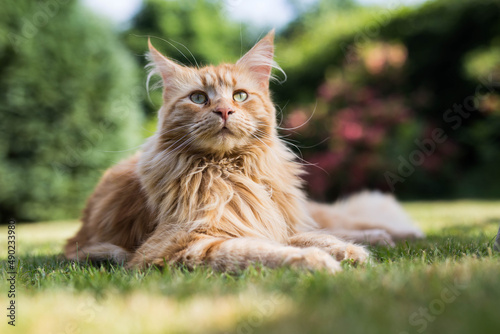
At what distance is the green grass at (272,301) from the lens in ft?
3.61

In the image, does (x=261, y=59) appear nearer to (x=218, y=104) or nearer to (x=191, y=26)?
(x=218, y=104)

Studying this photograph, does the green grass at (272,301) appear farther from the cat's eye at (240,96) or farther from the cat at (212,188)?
the cat's eye at (240,96)

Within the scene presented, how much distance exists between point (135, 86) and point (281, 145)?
573 cm

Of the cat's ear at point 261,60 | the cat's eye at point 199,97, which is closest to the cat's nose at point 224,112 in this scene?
the cat's eye at point 199,97

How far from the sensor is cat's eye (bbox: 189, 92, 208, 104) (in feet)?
7.65

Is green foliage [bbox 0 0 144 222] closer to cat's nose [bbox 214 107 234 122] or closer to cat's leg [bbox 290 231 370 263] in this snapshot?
cat's nose [bbox 214 107 234 122]

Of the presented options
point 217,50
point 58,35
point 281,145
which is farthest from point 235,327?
point 217,50

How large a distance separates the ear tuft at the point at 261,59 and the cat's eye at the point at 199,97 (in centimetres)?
31

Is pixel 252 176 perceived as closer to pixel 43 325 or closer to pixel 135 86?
pixel 43 325

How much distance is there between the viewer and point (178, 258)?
1862 mm

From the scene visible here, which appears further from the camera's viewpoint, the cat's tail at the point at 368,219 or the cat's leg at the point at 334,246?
the cat's tail at the point at 368,219

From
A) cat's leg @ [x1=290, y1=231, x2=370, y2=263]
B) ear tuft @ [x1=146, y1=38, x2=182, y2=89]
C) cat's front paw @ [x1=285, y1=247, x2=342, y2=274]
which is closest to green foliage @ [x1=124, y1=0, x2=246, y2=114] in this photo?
ear tuft @ [x1=146, y1=38, x2=182, y2=89]

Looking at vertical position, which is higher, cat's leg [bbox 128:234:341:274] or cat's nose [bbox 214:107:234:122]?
cat's nose [bbox 214:107:234:122]

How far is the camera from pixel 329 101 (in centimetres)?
839
